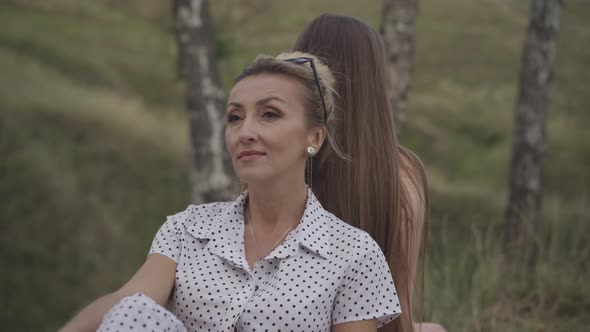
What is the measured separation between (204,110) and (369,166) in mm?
3664

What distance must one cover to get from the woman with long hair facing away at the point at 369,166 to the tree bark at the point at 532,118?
3.47m

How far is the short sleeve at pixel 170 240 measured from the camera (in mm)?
2484

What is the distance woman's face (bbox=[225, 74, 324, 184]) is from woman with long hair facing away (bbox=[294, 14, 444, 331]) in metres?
0.49

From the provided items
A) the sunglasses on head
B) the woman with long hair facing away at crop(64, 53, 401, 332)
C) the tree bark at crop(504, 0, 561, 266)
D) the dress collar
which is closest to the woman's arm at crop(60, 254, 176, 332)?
the woman with long hair facing away at crop(64, 53, 401, 332)

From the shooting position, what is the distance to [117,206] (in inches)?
343

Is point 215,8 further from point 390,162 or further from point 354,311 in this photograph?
point 354,311

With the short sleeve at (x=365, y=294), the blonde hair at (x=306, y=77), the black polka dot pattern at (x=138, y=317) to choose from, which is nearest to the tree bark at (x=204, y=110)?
the blonde hair at (x=306, y=77)

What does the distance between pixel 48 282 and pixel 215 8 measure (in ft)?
13.0

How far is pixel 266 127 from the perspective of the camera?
2.40 metres

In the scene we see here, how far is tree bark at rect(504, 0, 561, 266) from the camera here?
21.2 ft

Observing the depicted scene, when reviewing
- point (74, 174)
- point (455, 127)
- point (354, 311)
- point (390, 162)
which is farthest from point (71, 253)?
point (354, 311)

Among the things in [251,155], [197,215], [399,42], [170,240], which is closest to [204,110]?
[399,42]

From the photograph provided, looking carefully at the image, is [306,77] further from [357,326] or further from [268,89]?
[357,326]

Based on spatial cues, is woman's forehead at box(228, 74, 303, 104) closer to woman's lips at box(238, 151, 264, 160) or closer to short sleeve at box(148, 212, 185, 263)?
woman's lips at box(238, 151, 264, 160)
